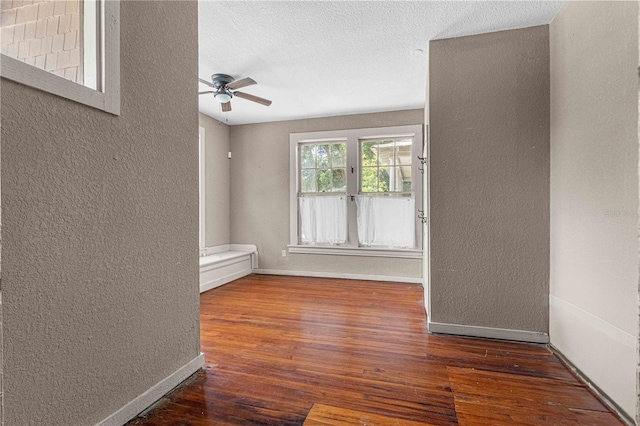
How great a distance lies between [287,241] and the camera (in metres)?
5.27

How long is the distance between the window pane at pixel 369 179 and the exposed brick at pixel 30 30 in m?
4.02

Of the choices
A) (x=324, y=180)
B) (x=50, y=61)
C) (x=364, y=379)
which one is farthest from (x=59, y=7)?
(x=324, y=180)

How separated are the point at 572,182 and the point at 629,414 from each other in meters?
1.34

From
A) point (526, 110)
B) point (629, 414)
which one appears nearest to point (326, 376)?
point (629, 414)

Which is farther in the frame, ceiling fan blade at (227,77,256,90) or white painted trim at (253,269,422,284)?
white painted trim at (253,269,422,284)

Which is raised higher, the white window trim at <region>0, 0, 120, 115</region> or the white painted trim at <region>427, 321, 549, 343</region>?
the white window trim at <region>0, 0, 120, 115</region>

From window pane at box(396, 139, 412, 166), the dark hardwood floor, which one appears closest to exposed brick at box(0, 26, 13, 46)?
the dark hardwood floor

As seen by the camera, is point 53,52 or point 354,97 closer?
point 53,52

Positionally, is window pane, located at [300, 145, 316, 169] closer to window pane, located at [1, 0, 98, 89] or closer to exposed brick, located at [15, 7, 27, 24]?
window pane, located at [1, 0, 98, 89]

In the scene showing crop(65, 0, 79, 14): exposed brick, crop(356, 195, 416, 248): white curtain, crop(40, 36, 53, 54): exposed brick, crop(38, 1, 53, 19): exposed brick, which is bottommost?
crop(356, 195, 416, 248): white curtain

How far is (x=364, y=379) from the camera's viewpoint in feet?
6.56

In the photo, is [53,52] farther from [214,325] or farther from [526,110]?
[526,110]

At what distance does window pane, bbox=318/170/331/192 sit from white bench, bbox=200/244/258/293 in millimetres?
1497

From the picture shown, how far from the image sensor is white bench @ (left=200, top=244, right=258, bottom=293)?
4285 millimetres
